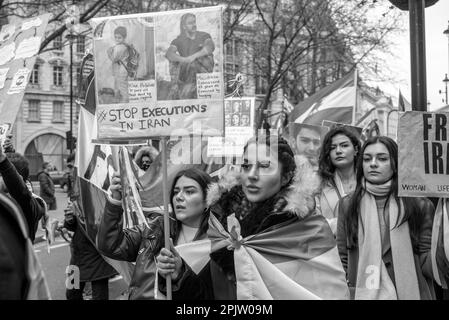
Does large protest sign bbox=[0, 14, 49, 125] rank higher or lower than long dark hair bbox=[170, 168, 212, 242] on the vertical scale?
higher

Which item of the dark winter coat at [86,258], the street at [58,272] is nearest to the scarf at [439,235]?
the dark winter coat at [86,258]

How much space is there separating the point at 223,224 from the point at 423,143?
1.24m

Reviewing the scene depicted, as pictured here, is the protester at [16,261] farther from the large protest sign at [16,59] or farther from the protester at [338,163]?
the protester at [338,163]

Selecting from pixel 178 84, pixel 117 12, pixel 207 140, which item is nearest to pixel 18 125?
pixel 117 12

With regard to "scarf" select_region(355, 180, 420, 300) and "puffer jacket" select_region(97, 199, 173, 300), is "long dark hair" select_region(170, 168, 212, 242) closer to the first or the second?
"puffer jacket" select_region(97, 199, 173, 300)

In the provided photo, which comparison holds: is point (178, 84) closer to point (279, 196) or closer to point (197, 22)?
point (197, 22)

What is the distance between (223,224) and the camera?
3012 mm

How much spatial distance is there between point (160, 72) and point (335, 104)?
5622 mm

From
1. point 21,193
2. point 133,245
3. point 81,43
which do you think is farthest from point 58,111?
point 133,245

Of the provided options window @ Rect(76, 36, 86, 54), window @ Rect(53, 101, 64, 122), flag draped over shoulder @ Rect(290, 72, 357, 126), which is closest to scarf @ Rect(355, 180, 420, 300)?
flag draped over shoulder @ Rect(290, 72, 357, 126)

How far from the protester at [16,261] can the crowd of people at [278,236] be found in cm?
147

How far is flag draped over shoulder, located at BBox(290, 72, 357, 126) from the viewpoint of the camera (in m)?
8.34

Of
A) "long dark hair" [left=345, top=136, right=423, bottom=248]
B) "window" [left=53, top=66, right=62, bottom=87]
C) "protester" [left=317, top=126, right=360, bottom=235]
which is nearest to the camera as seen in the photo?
"long dark hair" [left=345, top=136, right=423, bottom=248]

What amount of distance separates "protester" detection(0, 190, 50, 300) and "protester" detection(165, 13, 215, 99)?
71.2 inches
